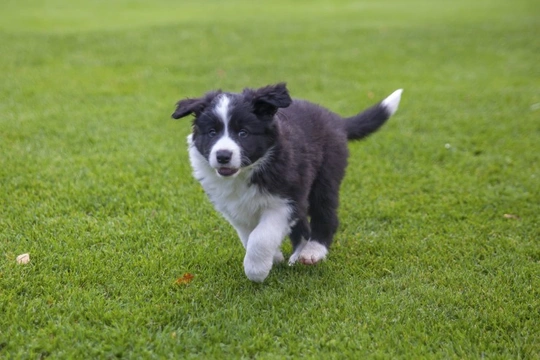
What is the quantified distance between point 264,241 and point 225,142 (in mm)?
649

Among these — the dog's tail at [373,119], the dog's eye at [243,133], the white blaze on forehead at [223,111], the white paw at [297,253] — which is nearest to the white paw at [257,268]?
the white paw at [297,253]

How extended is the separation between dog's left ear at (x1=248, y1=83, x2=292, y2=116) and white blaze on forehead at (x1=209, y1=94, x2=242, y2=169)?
18 cm

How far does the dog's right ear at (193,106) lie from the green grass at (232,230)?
109cm

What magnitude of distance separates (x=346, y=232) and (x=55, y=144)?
141 inches

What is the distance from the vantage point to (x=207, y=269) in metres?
4.10

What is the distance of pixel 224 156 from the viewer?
345 centimetres

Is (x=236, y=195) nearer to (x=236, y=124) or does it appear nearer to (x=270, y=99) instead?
(x=236, y=124)

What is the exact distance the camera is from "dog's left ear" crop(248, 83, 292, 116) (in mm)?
3557

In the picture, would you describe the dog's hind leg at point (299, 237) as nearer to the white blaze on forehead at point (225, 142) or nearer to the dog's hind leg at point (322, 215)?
the dog's hind leg at point (322, 215)

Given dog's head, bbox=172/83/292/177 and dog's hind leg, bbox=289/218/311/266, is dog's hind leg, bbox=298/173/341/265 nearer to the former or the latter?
dog's hind leg, bbox=289/218/311/266

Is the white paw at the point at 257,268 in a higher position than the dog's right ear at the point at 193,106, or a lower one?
lower

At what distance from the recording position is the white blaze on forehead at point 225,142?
11.4 feet

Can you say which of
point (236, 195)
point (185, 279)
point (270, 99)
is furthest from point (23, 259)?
point (270, 99)

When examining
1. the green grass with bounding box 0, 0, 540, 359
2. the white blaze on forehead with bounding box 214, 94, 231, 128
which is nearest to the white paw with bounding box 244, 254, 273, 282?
the green grass with bounding box 0, 0, 540, 359
